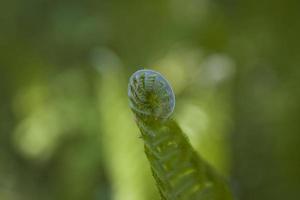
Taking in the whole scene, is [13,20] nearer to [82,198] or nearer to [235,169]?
[82,198]

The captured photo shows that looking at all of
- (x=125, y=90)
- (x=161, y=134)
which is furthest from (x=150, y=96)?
(x=125, y=90)

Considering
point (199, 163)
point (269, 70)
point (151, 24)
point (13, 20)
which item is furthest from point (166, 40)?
point (199, 163)

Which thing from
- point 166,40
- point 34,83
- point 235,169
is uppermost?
point 34,83

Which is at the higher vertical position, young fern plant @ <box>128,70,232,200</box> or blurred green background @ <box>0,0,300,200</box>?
blurred green background @ <box>0,0,300,200</box>

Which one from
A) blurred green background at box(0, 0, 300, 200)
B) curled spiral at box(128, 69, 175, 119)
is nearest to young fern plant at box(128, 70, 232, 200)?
curled spiral at box(128, 69, 175, 119)

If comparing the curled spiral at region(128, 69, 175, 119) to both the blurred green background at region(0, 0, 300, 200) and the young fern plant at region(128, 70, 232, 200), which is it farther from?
the blurred green background at region(0, 0, 300, 200)

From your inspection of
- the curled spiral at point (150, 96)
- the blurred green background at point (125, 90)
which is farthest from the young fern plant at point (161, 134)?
the blurred green background at point (125, 90)
